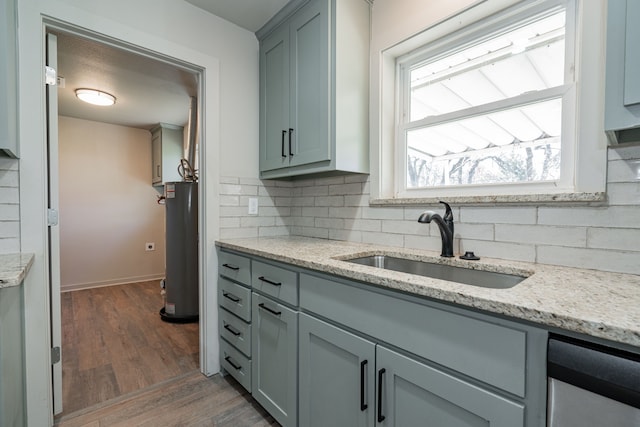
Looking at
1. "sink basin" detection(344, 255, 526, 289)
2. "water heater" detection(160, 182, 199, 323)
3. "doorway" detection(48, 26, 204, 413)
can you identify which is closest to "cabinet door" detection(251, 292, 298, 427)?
"sink basin" detection(344, 255, 526, 289)

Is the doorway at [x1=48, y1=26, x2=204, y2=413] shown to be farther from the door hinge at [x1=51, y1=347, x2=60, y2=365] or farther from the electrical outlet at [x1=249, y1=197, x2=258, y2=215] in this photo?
the electrical outlet at [x1=249, y1=197, x2=258, y2=215]

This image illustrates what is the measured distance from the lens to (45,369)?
1.44 metres

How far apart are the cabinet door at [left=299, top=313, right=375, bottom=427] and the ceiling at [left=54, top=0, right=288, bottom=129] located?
187cm

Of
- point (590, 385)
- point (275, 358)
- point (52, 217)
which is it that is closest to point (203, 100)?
point (52, 217)

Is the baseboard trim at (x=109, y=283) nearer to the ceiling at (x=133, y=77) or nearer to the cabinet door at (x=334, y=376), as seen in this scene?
the ceiling at (x=133, y=77)

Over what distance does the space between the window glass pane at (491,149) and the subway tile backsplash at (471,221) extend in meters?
0.22

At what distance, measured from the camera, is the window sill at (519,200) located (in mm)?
1024

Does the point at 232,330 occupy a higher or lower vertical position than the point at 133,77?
lower

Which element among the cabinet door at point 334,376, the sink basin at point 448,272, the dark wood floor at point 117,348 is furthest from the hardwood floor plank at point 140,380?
the sink basin at point 448,272

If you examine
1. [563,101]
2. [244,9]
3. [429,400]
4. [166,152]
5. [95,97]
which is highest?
[244,9]

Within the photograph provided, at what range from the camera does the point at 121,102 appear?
3.40 m

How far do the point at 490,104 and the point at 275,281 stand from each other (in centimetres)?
135

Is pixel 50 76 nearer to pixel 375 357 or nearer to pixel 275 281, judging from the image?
pixel 275 281

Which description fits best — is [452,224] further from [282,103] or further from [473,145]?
[282,103]
